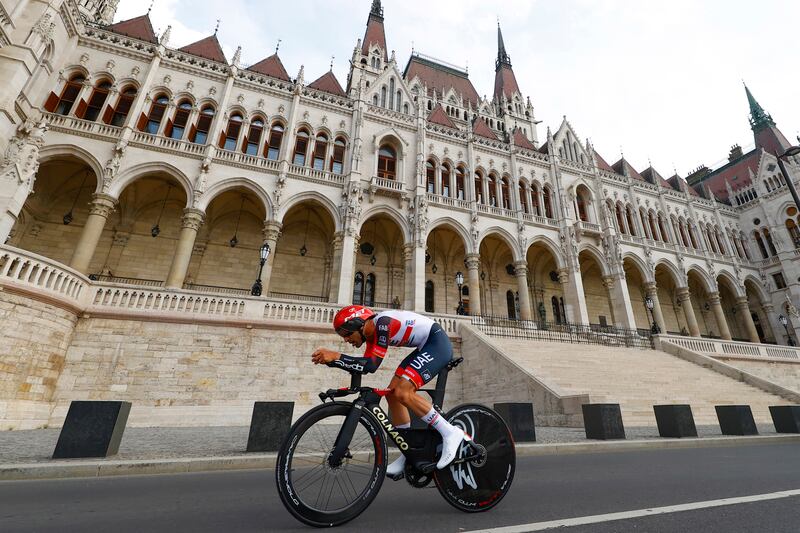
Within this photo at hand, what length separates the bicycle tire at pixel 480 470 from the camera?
2459mm

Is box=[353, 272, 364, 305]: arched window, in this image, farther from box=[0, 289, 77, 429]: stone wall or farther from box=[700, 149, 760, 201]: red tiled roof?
box=[700, 149, 760, 201]: red tiled roof

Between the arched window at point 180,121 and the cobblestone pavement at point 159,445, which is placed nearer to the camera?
the cobblestone pavement at point 159,445

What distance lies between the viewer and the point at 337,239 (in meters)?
17.5

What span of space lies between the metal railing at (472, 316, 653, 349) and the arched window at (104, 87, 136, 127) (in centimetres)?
1891

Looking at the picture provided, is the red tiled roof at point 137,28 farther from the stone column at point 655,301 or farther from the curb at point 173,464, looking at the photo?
the stone column at point 655,301

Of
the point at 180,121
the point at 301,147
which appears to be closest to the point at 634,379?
the point at 301,147

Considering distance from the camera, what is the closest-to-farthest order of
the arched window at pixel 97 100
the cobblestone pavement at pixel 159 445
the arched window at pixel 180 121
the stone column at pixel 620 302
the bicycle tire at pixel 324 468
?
the bicycle tire at pixel 324 468, the cobblestone pavement at pixel 159 445, the arched window at pixel 97 100, the arched window at pixel 180 121, the stone column at pixel 620 302

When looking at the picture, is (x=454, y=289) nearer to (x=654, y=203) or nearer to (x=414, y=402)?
(x=654, y=203)

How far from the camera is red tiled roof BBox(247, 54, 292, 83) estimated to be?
68.2 ft

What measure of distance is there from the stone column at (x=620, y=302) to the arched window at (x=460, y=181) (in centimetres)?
1088

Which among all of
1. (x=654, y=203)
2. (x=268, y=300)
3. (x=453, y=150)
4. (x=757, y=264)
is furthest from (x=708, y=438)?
(x=757, y=264)

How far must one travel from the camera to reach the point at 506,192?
23.7m

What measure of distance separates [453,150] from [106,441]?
22.1 meters

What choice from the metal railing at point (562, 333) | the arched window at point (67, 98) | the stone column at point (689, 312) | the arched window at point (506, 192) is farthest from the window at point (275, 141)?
the stone column at point (689, 312)
